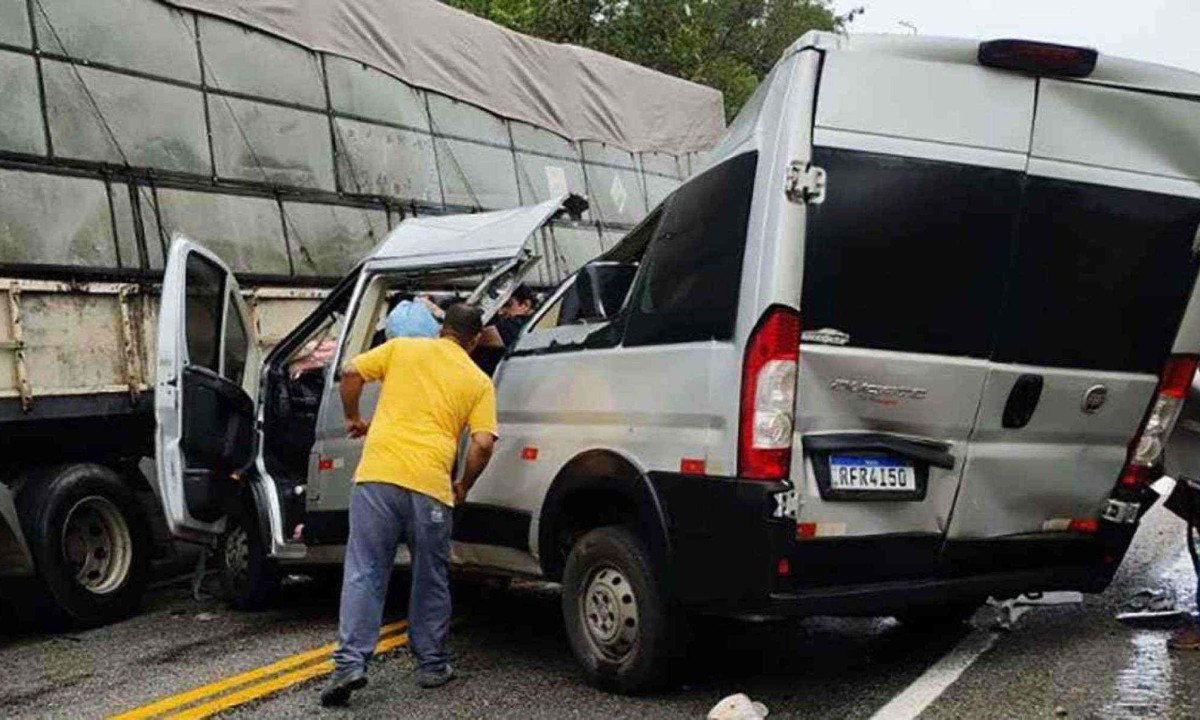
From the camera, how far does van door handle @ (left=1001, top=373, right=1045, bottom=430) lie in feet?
14.6

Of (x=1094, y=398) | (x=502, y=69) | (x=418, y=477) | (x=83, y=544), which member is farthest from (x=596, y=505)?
(x=502, y=69)

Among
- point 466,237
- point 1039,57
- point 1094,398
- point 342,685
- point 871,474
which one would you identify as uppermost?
point 1039,57

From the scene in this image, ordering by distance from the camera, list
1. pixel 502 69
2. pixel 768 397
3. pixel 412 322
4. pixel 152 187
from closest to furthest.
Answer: pixel 768 397
pixel 412 322
pixel 152 187
pixel 502 69

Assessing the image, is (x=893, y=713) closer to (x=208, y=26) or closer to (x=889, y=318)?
(x=889, y=318)

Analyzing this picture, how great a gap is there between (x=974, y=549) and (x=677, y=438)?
120 centimetres

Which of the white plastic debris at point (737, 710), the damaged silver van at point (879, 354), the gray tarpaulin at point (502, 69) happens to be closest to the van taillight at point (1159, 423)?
the damaged silver van at point (879, 354)

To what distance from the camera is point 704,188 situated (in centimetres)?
453

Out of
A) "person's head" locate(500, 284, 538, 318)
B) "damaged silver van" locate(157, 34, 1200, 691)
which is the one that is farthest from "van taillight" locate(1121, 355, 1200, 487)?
"person's head" locate(500, 284, 538, 318)

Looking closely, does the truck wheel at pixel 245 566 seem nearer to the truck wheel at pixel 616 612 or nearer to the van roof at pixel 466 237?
the van roof at pixel 466 237

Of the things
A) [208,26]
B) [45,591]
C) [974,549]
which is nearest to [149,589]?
[45,591]

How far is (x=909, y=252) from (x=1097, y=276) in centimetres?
79

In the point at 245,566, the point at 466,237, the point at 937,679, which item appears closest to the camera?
the point at 937,679

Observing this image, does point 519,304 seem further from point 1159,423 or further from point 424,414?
point 1159,423

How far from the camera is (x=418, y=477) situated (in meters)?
4.77
